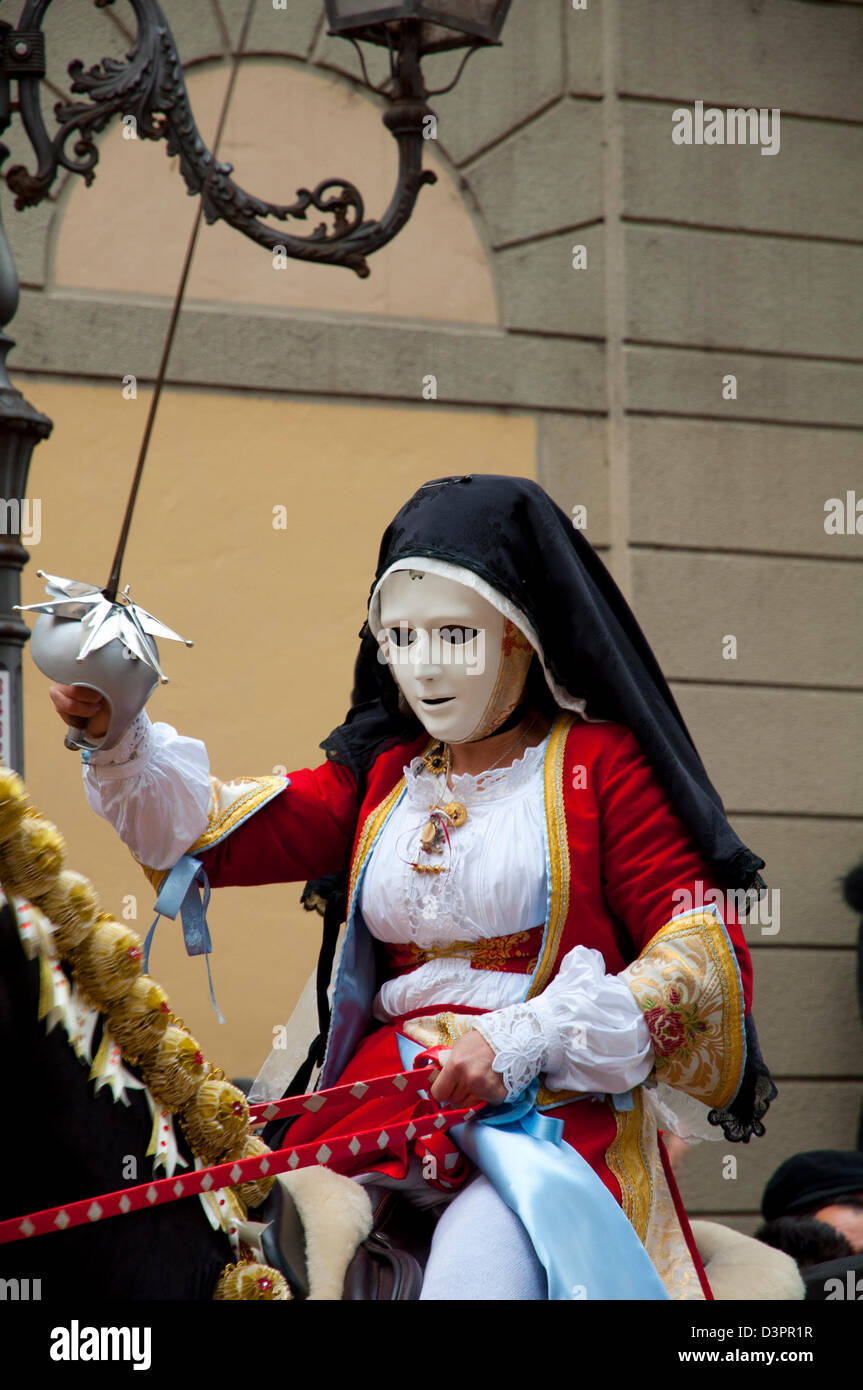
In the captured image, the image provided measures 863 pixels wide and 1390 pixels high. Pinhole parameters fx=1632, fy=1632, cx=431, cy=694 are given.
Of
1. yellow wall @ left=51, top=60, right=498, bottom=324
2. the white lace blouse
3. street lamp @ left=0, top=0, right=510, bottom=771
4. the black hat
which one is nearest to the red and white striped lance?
the white lace blouse

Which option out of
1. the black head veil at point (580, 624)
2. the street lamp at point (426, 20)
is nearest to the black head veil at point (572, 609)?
the black head veil at point (580, 624)

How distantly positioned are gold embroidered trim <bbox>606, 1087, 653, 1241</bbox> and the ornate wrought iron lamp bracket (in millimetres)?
1944

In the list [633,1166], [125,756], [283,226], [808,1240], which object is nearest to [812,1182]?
[808,1240]

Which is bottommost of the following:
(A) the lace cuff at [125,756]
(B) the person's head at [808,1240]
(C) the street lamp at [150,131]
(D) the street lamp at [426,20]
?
(B) the person's head at [808,1240]

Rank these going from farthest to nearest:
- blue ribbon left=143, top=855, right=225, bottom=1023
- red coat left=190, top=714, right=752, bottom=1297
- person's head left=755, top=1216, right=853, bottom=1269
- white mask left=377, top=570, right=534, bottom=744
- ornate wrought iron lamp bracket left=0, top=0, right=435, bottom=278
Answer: person's head left=755, top=1216, right=853, bottom=1269, ornate wrought iron lamp bracket left=0, top=0, right=435, bottom=278, blue ribbon left=143, top=855, right=225, bottom=1023, white mask left=377, top=570, right=534, bottom=744, red coat left=190, top=714, right=752, bottom=1297

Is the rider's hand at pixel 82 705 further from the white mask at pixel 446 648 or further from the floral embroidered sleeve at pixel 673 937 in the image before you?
the floral embroidered sleeve at pixel 673 937

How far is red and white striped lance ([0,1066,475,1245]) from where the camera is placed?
73.3 inches

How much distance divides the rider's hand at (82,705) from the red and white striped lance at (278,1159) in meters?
0.68

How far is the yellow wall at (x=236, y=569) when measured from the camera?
574 cm

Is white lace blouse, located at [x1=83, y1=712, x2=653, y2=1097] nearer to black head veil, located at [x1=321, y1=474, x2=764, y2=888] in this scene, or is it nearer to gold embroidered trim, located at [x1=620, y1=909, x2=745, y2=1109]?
gold embroidered trim, located at [x1=620, y1=909, x2=745, y2=1109]

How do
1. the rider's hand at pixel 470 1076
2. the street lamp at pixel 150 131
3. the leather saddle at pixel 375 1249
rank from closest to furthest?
the leather saddle at pixel 375 1249, the rider's hand at pixel 470 1076, the street lamp at pixel 150 131

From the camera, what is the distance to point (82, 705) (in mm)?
2635

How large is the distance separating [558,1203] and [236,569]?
13.0ft

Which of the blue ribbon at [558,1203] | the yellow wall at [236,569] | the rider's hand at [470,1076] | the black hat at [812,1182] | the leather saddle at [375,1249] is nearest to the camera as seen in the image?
the leather saddle at [375,1249]
